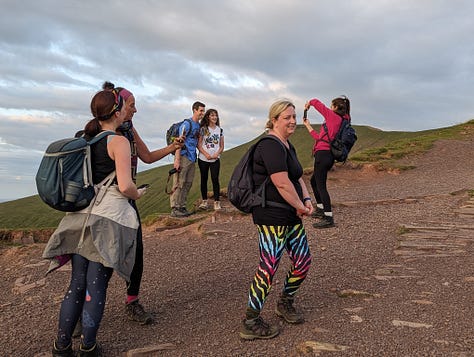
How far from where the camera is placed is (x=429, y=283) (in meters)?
5.47

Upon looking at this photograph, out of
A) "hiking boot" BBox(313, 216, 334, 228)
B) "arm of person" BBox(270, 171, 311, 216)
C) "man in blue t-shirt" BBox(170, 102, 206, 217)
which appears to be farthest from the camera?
"man in blue t-shirt" BBox(170, 102, 206, 217)

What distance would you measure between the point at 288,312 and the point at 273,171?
1.64 metres

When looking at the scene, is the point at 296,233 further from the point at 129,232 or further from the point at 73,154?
the point at 73,154

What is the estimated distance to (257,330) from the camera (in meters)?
4.08

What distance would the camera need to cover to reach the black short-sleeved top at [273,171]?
3.87m

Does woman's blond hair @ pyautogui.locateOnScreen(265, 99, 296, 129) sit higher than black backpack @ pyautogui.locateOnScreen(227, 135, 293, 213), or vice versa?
woman's blond hair @ pyautogui.locateOnScreen(265, 99, 296, 129)

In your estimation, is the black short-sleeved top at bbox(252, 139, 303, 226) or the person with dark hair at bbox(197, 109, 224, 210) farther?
the person with dark hair at bbox(197, 109, 224, 210)

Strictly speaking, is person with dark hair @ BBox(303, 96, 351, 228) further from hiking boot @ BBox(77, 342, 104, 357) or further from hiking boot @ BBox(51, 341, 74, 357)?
hiking boot @ BBox(51, 341, 74, 357)

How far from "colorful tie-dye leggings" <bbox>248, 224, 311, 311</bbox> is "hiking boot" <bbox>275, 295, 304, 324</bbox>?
451mm

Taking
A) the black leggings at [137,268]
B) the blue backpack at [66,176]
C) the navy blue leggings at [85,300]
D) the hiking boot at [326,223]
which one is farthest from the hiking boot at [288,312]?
the hiking boot at [326,223]

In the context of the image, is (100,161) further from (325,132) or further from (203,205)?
(203,205)

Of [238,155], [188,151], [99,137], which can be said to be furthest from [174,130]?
[238,155]

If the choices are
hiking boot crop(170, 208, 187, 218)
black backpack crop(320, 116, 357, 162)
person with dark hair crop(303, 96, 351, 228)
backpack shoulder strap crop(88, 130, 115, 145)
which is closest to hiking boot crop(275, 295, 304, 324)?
backpack shoulder strap crop(88, 130, 115, 145)

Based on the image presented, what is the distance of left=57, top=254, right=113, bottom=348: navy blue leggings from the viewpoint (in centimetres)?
362
